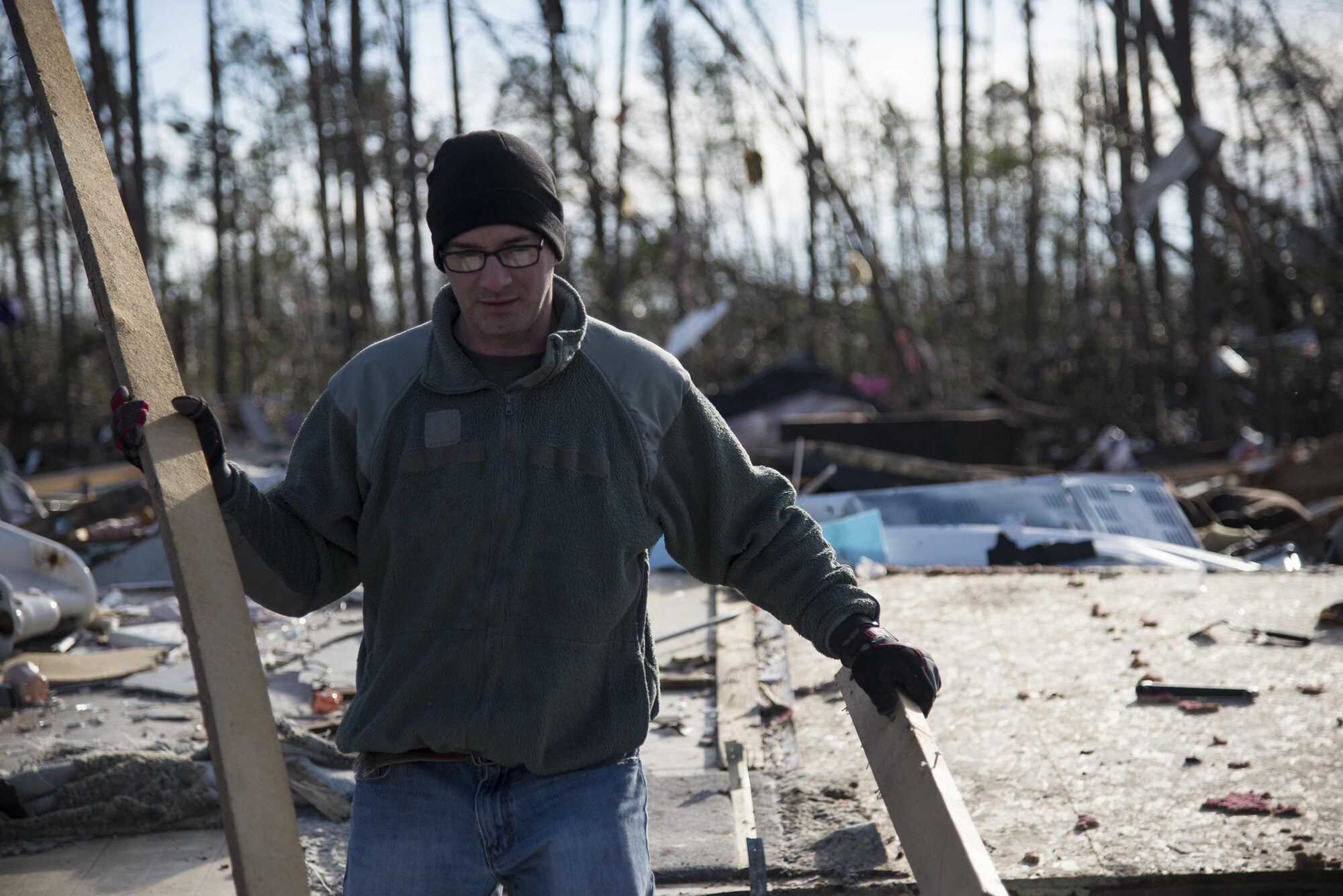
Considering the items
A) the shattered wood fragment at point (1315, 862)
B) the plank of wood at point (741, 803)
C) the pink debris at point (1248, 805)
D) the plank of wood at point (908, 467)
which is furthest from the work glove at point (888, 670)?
the plank of wood at point (908, 467)

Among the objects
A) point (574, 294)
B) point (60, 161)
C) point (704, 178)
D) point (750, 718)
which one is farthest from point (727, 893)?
point (704, 178)

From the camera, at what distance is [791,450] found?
9273 millimetres

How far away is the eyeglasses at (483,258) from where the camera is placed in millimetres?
1989

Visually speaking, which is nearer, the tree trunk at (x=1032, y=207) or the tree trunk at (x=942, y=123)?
the tree trunk at (x=1032, y=207)

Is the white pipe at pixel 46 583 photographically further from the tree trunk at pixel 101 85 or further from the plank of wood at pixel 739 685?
the tree trunk at pixel 101 85

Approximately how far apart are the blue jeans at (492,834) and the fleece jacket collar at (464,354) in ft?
2.19

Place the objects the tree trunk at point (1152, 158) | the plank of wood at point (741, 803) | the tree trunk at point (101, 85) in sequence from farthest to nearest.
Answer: the tree trunk at point (101, 85) → the tree trunk at point (1152, 158) → the plank of wood at point (741, 803)

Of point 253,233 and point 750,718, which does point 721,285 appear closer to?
point 253,233

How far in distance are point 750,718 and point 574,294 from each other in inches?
91.8

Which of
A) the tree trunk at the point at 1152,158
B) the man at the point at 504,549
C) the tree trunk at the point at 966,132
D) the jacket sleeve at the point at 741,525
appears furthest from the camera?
the tree trunk at the point at 966,132

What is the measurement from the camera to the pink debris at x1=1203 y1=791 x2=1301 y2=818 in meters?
3.01

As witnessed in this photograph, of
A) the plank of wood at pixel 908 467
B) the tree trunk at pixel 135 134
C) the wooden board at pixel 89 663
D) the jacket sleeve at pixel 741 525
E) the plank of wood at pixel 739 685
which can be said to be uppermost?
the tree trunk at pixel 135 134

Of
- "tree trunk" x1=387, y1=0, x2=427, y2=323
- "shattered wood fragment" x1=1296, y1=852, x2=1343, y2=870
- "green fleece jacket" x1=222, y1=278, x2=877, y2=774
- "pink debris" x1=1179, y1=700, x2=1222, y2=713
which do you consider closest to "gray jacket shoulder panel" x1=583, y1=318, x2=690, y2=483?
"green fleece jacket" x1=222, y1=278, x2=877, y2=774

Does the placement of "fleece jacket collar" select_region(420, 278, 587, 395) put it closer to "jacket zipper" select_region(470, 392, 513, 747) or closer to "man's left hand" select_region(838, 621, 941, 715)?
"jacket zipper" select_region(470, 392, 513, 747)
